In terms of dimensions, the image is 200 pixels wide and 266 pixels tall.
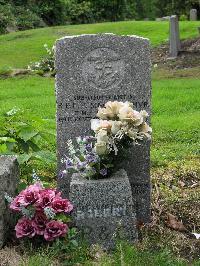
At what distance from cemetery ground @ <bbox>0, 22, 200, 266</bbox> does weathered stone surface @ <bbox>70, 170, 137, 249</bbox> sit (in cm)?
16

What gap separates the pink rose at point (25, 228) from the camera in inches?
187

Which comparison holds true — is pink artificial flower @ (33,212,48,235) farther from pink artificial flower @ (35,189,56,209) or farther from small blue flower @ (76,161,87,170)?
small blue flower @ (76,161,87,170)

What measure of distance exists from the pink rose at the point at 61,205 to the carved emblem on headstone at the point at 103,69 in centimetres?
122

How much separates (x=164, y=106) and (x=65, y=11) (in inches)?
985

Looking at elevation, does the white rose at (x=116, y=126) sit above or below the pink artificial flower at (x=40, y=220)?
above

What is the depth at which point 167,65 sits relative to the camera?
58.3ft

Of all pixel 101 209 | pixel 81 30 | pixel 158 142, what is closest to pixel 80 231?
pixel 101 209

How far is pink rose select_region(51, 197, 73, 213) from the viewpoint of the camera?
4.82m

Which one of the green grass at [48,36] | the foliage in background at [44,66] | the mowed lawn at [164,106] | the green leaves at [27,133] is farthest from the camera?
the green grass at [48,36]

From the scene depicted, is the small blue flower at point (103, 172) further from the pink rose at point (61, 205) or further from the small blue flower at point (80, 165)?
the pink rose at point (61, 205)

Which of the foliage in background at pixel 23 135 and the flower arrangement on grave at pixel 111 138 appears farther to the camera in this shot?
the foliage in background at pixel 23 135

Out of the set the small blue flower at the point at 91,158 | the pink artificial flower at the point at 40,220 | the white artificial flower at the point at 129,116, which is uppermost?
the white artificial flower at the point at 129,116

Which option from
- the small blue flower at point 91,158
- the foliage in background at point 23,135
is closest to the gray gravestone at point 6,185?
the foliage in background at point 23,135

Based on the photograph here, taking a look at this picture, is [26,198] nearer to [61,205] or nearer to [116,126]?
[61,205]
